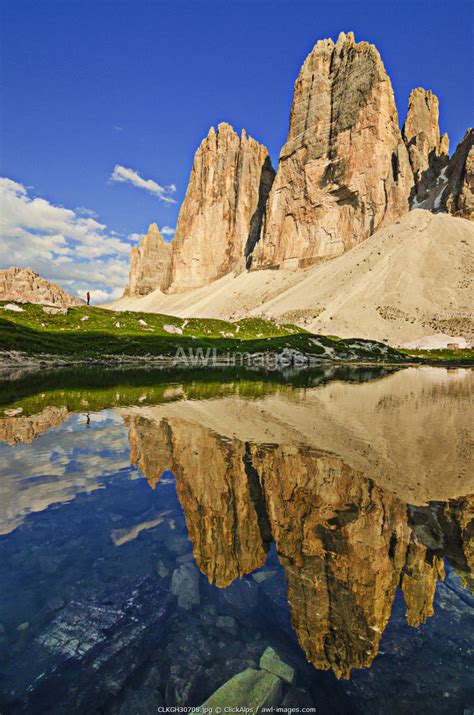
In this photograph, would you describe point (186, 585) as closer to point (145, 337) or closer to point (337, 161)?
point (145, 337)

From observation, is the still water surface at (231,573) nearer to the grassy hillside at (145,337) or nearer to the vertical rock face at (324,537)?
the vertical rock face at (324,537)

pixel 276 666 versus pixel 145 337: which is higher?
pixel 145 337

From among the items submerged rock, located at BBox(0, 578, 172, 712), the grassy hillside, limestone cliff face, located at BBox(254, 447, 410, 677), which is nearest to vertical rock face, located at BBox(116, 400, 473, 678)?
limestone cliff face, located at BBox(254, 447, 410, 677)

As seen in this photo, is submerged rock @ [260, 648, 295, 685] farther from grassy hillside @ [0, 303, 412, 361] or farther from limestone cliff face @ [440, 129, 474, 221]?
limestone cliff face @ [440, 129, 474, 221]

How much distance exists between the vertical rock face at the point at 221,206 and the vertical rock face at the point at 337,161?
3602 centimetres

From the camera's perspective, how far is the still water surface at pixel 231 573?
4223 mm

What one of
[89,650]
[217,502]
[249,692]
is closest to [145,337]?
[217,502]

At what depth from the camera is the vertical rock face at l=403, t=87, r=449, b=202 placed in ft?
429

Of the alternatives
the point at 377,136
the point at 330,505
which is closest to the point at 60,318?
the point at 330,505

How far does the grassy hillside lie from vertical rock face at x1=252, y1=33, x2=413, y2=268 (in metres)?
54.8

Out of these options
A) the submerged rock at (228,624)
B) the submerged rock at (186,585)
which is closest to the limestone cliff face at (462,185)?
the submerged rock at (186,585)

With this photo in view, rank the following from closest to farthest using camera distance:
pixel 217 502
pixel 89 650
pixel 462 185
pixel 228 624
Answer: pixel 89 650, pixel 228 624, pixel 217 502, pixel 462 185

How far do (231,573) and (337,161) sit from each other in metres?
137

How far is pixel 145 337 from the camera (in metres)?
65.6
